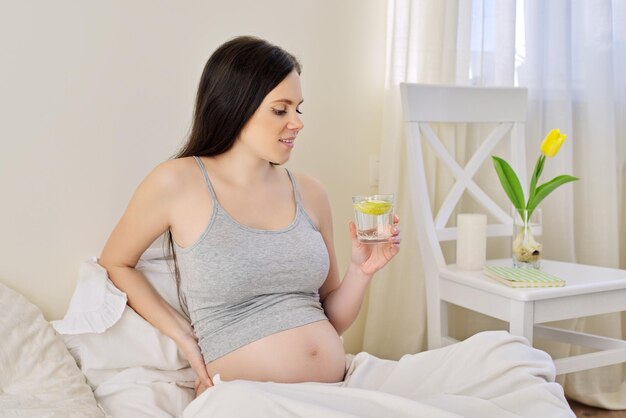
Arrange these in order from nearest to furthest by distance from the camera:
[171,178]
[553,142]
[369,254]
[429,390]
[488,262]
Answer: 1. [429,390]
2. [171,178]
3. [369,254]
4. [553,142]
5. [488,262]

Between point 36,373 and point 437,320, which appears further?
point 437,320

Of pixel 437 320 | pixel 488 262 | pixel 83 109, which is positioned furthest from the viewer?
pixel 488 262

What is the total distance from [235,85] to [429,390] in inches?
28.1

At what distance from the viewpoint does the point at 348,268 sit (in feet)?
5.53

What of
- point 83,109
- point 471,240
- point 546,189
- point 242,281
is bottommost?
point 242,281

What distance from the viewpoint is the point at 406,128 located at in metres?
2.22

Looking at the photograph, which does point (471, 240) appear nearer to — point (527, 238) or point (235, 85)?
point (527, 238)

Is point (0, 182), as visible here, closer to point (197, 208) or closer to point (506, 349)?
point (197, 208)

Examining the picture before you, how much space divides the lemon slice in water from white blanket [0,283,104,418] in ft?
2.07

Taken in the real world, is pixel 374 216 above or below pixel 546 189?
below

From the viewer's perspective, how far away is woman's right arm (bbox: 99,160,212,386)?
4.98 feet

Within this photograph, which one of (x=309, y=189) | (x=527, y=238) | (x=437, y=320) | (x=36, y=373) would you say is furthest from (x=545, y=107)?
(x=36, y=373)

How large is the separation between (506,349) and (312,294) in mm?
425

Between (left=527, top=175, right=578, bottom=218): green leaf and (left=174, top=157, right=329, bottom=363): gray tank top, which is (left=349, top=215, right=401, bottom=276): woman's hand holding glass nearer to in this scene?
(left=174, top=157, right=329, bottom=363): gray tank top
